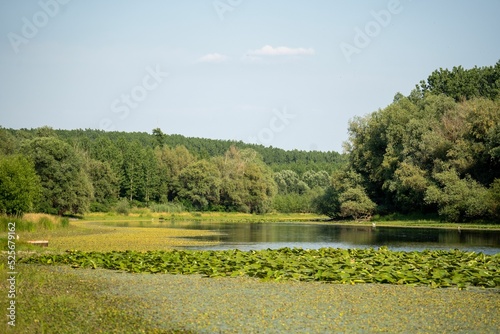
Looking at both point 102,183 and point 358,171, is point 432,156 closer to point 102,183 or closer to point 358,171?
point 358,171

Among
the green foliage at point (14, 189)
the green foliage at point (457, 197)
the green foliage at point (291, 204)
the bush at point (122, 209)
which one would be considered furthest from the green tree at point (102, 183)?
the green foliage at point (457, 197)

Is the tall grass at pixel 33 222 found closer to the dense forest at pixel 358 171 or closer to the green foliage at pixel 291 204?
the dense forest at pixel 358 171

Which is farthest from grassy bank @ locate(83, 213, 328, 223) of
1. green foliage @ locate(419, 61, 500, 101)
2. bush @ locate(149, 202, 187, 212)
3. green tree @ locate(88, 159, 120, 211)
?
green foliage @ locate(419, 61, 500, 101)

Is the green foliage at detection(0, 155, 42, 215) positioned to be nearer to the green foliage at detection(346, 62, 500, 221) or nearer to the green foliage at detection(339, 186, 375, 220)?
the green foliage at detection(346, 62, 500, 221)

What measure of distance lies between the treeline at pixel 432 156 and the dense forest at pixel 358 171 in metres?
0.13

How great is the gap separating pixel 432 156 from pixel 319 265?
47.7 meters

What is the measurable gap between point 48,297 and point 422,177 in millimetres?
55724

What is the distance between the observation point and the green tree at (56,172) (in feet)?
231

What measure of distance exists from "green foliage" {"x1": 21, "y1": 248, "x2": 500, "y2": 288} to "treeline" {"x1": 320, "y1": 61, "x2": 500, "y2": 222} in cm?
3236

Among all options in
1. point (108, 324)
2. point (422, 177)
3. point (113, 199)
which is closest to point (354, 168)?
point (422, 177)

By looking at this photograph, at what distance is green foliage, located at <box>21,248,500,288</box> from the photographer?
20500 millimetres

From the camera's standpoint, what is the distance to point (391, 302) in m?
16.8

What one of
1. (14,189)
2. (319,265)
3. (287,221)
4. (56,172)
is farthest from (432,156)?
(319,265)

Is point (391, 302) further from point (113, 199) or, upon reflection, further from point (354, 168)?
point (113, 199)
